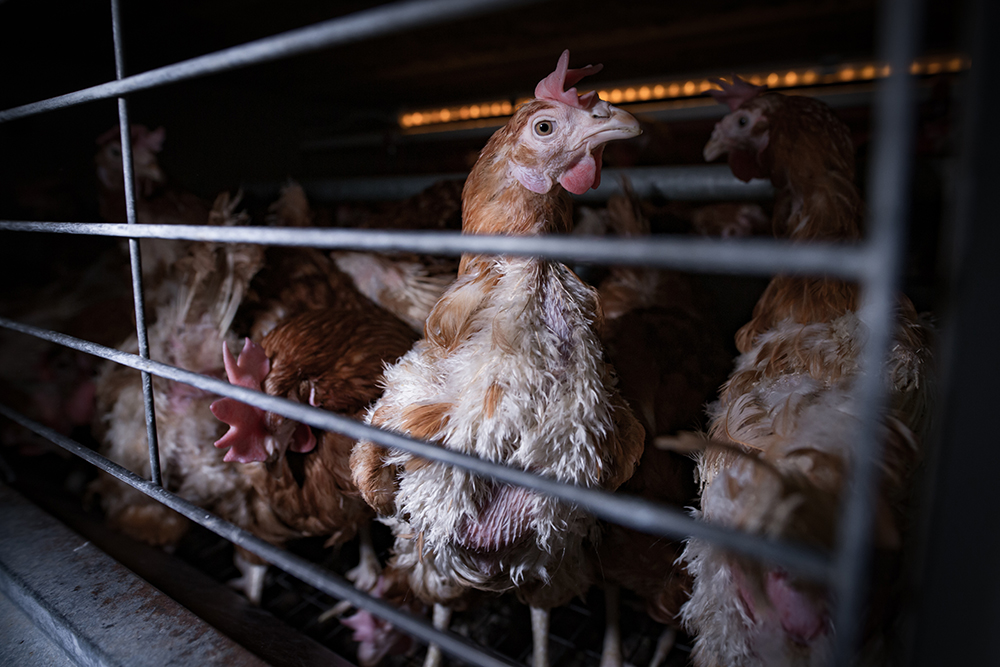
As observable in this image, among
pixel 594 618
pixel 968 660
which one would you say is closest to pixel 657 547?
pixel 594 618

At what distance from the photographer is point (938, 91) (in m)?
2.22

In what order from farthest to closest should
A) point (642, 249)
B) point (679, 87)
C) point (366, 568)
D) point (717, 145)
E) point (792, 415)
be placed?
point (679, 87), point (366, 568), point (717, 145), point (792, 415), point (642, 249)

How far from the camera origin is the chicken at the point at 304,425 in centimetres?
136

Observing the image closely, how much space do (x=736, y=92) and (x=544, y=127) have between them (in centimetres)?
100

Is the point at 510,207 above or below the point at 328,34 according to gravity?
below

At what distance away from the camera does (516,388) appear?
0.93m

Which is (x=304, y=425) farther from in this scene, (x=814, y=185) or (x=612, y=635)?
(x=814, y=185)

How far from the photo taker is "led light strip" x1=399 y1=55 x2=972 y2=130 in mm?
2993

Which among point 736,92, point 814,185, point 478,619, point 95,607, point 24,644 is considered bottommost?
point 478,619

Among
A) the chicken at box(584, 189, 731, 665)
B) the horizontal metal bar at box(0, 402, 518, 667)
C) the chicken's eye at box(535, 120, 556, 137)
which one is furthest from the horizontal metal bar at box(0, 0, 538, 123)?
the chicken at box(584, 189, 731, 665)

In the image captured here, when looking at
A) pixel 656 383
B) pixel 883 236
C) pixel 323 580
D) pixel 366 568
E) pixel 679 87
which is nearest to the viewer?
pixel 883 236

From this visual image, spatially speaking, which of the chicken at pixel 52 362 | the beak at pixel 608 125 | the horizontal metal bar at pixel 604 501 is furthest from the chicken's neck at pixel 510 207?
the chicken at pixel 52 362

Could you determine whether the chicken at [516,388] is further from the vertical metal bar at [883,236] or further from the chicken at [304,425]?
the vertical metal bar at [883,236]

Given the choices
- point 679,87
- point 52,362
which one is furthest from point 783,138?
point 52,362
